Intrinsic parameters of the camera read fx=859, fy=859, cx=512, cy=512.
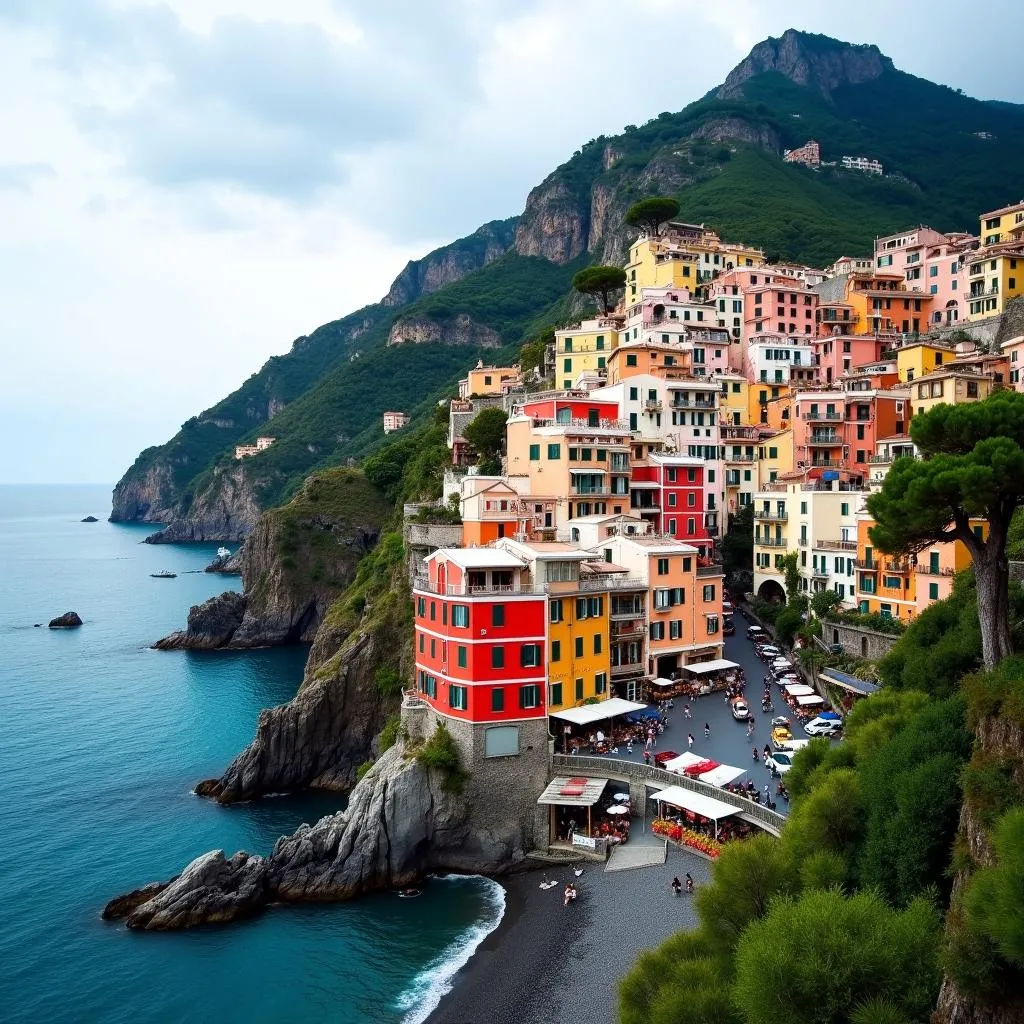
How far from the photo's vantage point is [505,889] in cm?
3781

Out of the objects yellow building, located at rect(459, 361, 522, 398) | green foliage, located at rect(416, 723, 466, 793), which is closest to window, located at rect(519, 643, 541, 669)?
green foliage, located at rect(416, 723, 466, 793)

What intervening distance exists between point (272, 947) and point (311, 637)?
69759 millimetres

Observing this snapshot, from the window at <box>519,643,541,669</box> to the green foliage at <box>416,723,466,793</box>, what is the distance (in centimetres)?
495

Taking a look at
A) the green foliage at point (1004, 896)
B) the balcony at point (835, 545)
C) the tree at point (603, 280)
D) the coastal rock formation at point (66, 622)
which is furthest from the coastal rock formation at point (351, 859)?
the coastal rock formation at point (66, 622)

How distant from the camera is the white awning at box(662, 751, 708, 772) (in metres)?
37.3

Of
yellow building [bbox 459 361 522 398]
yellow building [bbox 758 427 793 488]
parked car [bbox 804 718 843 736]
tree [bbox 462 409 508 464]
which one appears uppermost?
yellow building [bbox 459 361 522 398]

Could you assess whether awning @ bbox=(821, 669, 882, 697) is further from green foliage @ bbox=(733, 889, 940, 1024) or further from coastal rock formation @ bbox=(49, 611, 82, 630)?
coastal rock formation @ bbox=(49, 611, 82, 630)

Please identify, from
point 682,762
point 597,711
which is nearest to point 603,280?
point 597,711

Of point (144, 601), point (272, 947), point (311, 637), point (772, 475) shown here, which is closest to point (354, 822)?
point (272, 947)

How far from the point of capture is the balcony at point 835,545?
52.0 meters

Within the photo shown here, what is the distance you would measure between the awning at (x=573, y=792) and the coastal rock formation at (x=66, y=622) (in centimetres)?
8977

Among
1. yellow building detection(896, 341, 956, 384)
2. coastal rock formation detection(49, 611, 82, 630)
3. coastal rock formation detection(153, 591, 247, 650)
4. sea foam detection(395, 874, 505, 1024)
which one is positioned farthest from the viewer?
coastal rock formation detection(49, 611, 82, 630)

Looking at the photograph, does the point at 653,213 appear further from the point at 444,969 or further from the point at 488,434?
the point at 444,969

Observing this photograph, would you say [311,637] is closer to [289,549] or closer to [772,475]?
[289,549]
